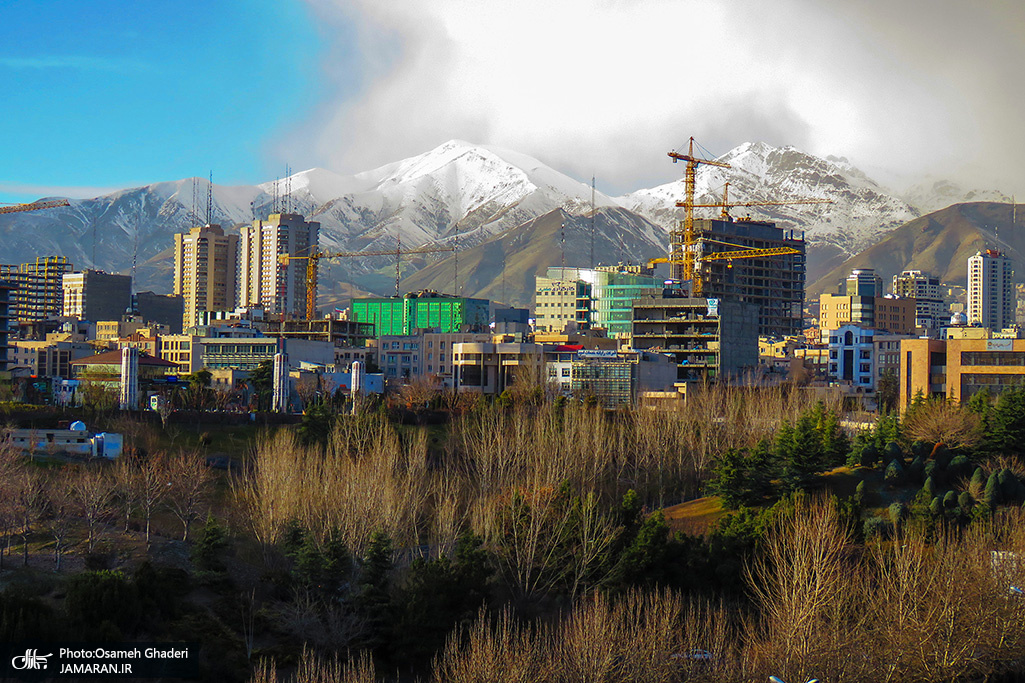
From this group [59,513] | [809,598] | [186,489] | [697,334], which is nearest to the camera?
[809,598]

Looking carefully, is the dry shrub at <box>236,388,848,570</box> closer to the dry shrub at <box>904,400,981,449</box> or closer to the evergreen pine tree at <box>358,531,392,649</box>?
the evergreen pine tree at <box>358,531,392,649</box>

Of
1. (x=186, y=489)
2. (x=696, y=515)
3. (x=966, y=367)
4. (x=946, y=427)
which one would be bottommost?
(x=696, y=515)

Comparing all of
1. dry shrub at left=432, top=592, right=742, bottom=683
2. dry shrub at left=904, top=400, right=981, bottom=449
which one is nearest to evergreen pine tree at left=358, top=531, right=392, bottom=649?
dry shrub at left=432, top=592, right=742, bottom=683

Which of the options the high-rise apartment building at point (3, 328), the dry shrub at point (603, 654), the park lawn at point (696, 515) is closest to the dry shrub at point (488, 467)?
the park lawn at point (696, 515)

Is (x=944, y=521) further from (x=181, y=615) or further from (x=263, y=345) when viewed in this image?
(x=263, y=345)

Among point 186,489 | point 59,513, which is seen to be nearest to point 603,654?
point 59,513

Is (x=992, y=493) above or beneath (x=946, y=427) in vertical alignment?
beneath

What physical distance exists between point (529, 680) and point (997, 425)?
169 feet

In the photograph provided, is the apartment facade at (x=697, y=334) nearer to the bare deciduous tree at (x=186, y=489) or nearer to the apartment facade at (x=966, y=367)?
the apartment facade at (x=966, y=367)

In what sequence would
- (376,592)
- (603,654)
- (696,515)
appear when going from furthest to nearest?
(696,515) < (376,592) < (603,654)

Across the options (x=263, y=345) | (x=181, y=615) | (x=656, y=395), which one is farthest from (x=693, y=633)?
(x=263, y=345)

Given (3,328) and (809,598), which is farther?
(3,328)

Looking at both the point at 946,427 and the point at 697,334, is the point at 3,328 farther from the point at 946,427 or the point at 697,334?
the point at 946,427

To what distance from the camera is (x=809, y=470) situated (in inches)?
2940
